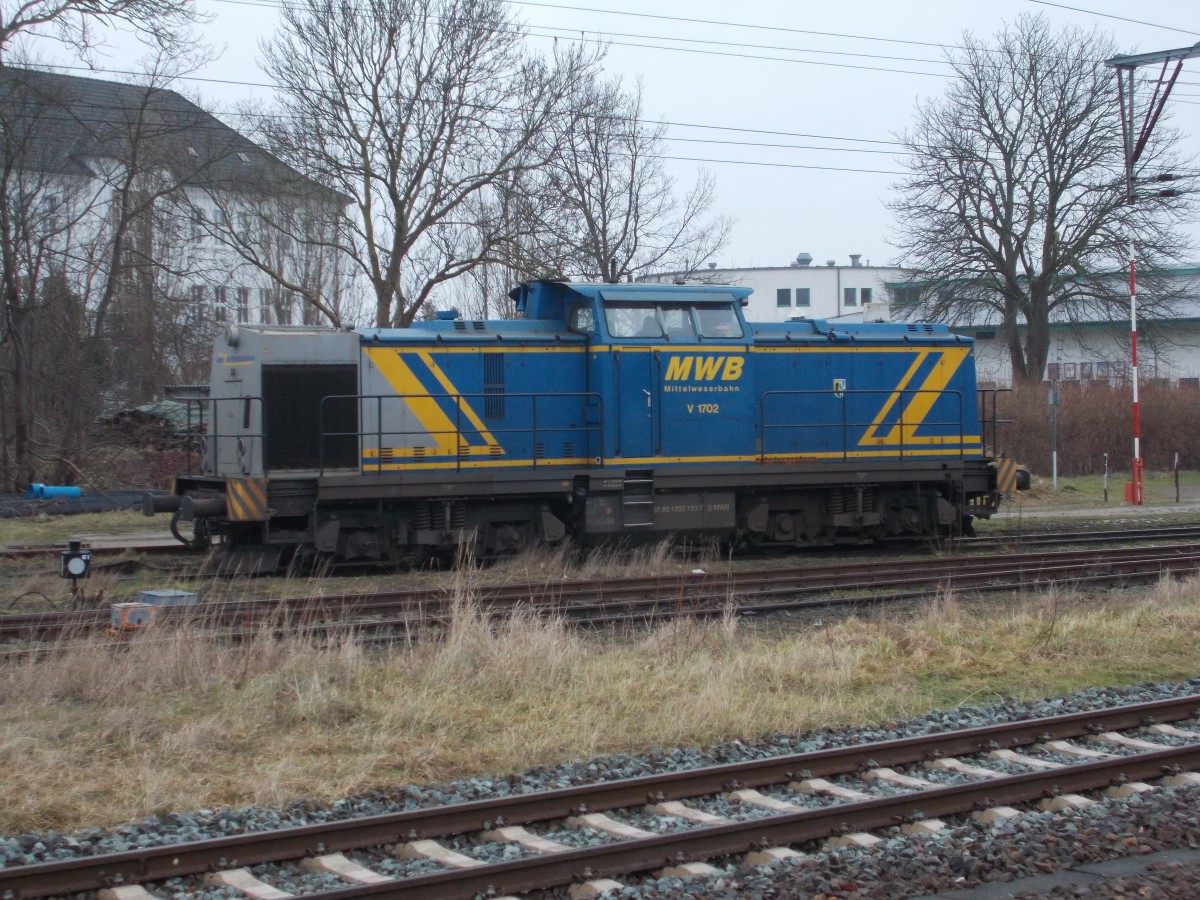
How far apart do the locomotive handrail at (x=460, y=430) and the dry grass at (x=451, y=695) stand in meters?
4.79

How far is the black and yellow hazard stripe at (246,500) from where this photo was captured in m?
12.9

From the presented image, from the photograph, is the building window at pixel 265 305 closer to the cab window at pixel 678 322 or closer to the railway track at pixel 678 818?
the cab window at pixel 678 322

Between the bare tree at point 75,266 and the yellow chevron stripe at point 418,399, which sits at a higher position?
the bare tree at point 75,266

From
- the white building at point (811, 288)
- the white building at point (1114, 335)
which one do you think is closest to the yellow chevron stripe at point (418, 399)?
the white building at point (1114, 335)

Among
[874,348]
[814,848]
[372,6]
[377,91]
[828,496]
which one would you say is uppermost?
[372,6]

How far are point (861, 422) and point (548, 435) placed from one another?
480cm

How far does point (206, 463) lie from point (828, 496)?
883 cm

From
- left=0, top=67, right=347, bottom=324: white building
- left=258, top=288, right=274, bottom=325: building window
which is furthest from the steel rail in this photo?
left=258, top=288, right=274, bottom=325: building window

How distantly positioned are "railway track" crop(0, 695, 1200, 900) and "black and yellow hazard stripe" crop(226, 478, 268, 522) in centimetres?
837

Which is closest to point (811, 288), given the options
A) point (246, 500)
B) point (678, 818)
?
point (246, 500)

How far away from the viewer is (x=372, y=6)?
81.5ft

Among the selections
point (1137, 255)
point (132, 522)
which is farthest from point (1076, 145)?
point (132, 522)

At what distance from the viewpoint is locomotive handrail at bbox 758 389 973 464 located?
50.5ft

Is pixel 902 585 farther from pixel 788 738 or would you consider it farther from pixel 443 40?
pixel 443 40
